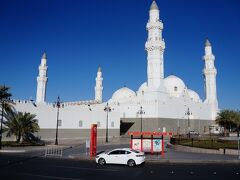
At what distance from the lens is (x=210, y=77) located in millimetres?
78062

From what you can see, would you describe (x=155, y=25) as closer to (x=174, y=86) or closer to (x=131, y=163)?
(x=174, y=86)

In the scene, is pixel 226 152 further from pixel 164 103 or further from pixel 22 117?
pixel 164 103

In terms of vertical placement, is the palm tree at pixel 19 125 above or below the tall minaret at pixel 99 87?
below

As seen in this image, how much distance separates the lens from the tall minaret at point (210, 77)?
77.8 metres

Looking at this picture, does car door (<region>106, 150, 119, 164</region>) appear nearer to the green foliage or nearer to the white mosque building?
the white mosque building

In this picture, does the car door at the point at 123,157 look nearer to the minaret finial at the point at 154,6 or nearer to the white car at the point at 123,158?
the white car at the point at 123,158

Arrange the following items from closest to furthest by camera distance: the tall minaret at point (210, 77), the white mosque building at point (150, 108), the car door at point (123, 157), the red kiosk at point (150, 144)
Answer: the car door at point (123, 157)
the red kiosk at point (150, 144)
the white mosque building at point (150, 108)
the tall minaret at point (210, 77)

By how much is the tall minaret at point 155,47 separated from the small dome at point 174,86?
1544cm

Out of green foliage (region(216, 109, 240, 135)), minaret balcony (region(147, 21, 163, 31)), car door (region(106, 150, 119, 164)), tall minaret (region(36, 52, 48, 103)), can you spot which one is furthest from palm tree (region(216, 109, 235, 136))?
car door (region(106, 150, 119, 164))

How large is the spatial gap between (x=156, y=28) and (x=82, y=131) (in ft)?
95.4

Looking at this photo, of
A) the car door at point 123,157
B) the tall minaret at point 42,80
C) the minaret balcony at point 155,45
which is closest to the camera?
the car door at point 123,157

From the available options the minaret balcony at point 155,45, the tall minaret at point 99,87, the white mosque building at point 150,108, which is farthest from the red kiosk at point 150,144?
the tall minaret at point 99,87

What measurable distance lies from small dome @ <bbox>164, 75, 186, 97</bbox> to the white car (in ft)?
191

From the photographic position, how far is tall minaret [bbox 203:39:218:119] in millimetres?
77750
